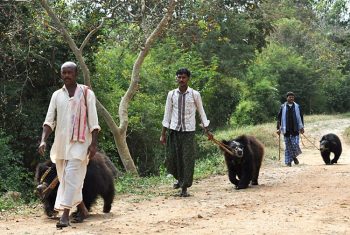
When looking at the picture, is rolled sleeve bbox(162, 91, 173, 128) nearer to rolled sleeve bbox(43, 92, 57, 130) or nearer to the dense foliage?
rolled sleeve bbox(43, 92, 57, 130)

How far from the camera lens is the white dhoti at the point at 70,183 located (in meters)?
6.82

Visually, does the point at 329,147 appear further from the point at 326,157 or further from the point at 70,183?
the point at 70,183

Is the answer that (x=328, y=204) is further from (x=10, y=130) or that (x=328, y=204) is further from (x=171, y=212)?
(x=10, y=130)

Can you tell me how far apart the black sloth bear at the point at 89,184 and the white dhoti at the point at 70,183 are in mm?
656

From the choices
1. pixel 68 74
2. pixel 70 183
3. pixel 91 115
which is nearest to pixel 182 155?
pixel 91 115

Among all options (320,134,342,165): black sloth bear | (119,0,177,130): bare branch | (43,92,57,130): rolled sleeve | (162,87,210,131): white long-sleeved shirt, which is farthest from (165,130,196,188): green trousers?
(320,134,342,165): black sloth bear

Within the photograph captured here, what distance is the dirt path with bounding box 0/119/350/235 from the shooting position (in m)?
6.68

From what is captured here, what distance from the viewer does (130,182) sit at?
12.0 metres

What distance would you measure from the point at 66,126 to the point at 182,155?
3.35m

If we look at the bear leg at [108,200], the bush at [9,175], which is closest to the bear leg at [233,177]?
the bear leg at [108,200]

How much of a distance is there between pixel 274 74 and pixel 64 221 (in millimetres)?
38772

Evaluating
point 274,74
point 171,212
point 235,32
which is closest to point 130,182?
point 171,212

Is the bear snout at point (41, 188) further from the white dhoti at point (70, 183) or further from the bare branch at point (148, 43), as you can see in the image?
the bare branch at point (148, 43)

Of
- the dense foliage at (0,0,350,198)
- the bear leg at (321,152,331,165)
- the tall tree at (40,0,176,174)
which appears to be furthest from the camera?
the bear leg at (321,152,331,165)
